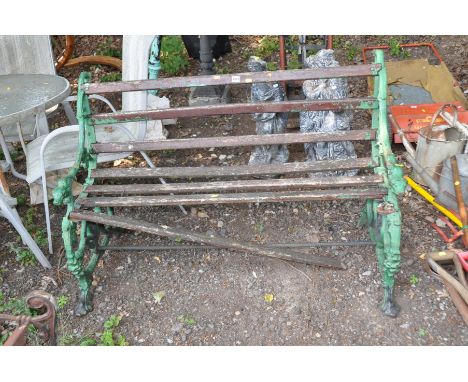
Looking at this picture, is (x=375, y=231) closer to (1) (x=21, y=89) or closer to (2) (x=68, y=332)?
(2) (x=68, y=332)

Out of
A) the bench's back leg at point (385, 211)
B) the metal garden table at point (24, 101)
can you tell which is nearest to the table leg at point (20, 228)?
the metal garden table at point (24, 101)

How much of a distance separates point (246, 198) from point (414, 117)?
1.94m

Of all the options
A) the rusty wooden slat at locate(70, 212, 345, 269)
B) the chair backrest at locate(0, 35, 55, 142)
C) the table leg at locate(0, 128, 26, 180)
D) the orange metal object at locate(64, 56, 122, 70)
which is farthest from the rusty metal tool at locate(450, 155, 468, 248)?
the orange metal object at locate(64, 56, 122, 70)

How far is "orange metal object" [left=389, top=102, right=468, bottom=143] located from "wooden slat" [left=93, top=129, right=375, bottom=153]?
111cm

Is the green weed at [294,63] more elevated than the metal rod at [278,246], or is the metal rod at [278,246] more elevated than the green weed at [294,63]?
the green weed at [294,63]

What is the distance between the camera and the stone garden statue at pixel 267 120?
3830 millimetres

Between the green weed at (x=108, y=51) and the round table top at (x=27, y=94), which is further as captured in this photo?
the green weed at (x=108, y=51)

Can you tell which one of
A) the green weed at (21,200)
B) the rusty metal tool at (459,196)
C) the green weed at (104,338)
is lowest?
the green weed at (104,338)

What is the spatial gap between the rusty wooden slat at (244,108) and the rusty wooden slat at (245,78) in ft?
0.48

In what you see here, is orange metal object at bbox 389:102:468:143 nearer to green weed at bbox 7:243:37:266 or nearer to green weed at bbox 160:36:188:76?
green weed at bbox 160:36:188:76

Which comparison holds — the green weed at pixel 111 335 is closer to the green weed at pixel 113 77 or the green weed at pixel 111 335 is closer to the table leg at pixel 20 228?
the table leg at pixel 20 228

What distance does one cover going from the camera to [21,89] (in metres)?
3.43

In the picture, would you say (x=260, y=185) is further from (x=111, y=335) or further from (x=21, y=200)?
(x=21, y=200)

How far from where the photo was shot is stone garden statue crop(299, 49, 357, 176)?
3.76 m
